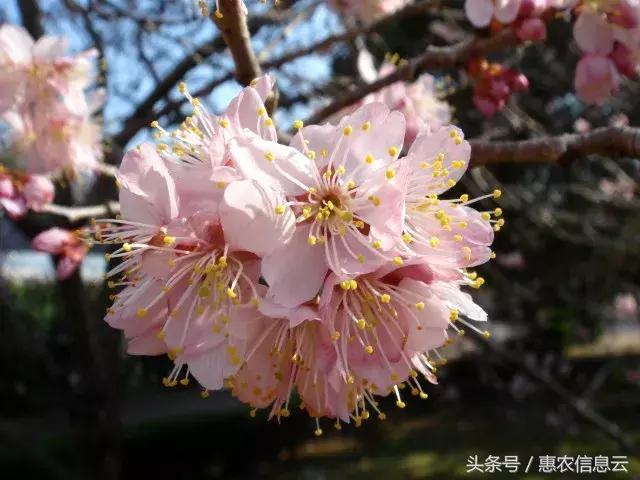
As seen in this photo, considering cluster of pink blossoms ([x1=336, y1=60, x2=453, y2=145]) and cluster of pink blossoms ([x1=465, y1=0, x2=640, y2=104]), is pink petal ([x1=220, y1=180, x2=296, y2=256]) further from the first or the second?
cluster of pink blossoms ([x1=465, y1=0, x2=640, y2=104])

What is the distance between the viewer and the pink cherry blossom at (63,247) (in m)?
1.93

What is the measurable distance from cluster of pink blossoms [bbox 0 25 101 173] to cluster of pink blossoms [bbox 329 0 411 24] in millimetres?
1202

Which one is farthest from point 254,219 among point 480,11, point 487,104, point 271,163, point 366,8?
point 366,8

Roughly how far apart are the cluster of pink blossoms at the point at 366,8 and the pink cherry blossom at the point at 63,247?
150 cm

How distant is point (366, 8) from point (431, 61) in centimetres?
149

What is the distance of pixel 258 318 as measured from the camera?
3.30 feet

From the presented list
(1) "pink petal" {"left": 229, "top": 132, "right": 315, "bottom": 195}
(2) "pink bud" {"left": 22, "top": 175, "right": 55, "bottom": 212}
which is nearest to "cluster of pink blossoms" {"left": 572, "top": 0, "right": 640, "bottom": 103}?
(1) "pink petal" {"left": 229, "top": 132, "right": 315, "bottom": 195}

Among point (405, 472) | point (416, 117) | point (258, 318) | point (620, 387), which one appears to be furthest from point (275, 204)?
point (620, 387)

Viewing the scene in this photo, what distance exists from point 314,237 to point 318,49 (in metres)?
1.19

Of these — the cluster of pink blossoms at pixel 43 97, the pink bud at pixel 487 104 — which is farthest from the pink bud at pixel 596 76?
the cluster of pink blossoms at pixel 43 97

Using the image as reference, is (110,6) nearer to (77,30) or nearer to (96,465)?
(77,30)

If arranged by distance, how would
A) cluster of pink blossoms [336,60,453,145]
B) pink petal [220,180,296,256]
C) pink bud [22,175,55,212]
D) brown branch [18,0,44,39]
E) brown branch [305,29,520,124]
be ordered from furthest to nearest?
brown branch [18,0,44,39]
pink bud [22,175,55,212]
cluster of pink blossoms [336,60,453,145]
brown branch [305,29,520,124]
pink petal [220,180,296,256]

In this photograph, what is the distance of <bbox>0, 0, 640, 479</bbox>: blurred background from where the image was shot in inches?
121

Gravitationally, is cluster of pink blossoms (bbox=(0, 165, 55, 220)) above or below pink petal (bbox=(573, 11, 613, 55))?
below
